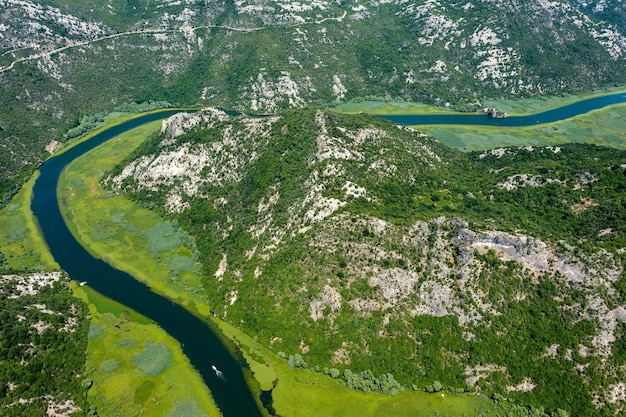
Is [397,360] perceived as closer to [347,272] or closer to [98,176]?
[347,272]

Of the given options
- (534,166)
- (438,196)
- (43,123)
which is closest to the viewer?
(438,196)

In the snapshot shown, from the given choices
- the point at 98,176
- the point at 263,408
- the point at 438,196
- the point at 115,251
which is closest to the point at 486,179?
the point at 438,196

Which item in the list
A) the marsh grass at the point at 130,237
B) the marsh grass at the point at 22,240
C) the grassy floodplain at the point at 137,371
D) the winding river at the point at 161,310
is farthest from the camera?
the marsh grass at the point at 22,240

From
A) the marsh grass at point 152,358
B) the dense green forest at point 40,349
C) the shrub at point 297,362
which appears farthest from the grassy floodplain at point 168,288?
the dense green forest at point 40,349

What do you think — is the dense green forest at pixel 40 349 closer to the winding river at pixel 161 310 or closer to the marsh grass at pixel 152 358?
the marsh grass at pixel 152 358

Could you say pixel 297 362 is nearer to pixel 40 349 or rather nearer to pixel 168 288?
pixel 168 288

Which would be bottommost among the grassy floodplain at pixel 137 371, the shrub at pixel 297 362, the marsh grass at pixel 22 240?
the grassy floodplain at pixel 137 371

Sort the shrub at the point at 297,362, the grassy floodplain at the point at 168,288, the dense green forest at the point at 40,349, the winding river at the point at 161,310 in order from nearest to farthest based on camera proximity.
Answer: the dense green forest at the point at 40,349 < the grassy floodplain at the point at 168,288 < the winding river at the point at 161,310 < the shrub at the point at 297,362
